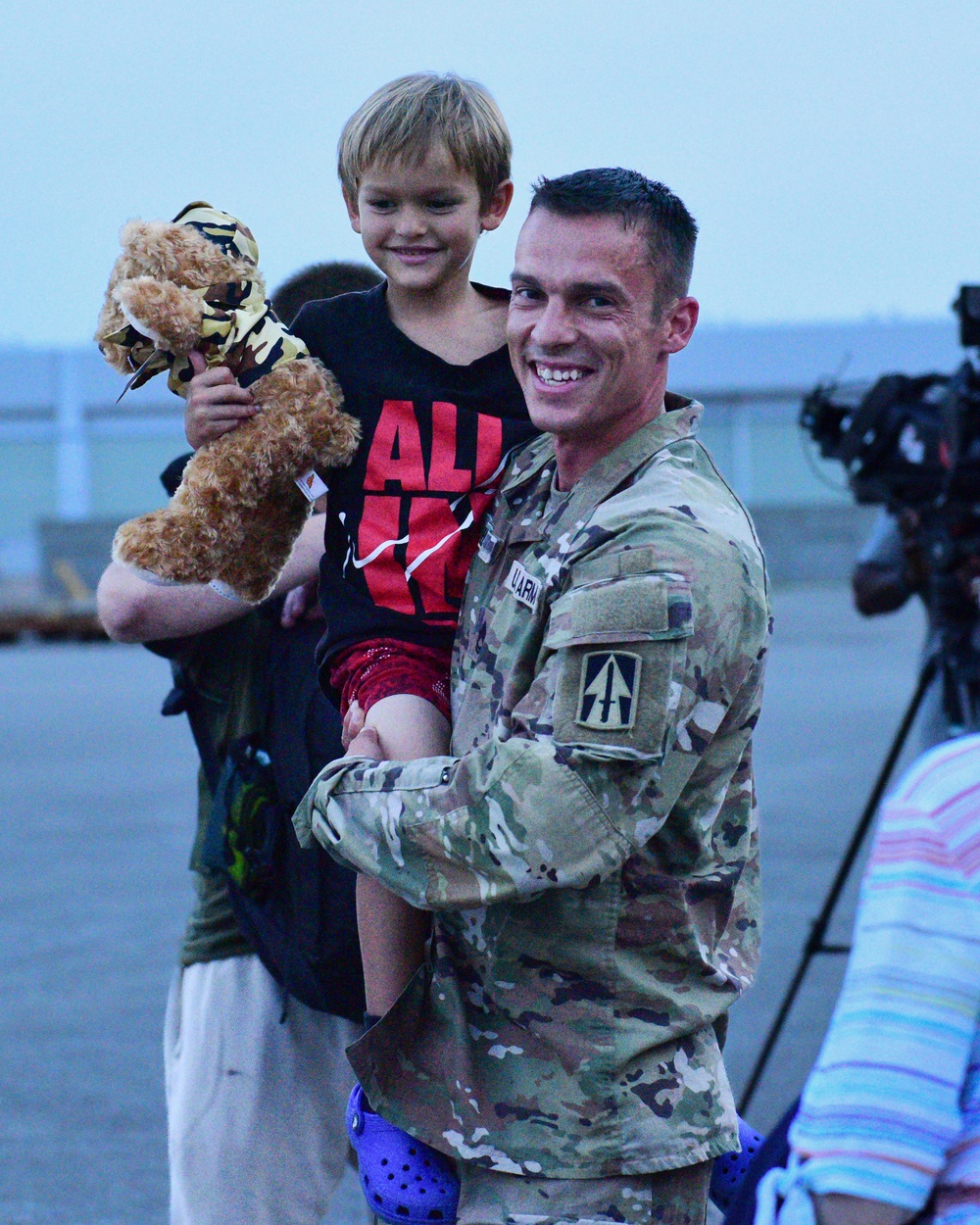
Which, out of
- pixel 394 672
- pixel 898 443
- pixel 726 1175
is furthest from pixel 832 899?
pixel 394 672

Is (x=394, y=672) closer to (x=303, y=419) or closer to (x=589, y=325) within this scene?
(x=303, y=419)

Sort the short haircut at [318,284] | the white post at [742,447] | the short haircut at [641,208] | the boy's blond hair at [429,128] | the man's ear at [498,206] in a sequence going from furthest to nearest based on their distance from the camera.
Answer: the white post at [742,447] → the short haircut at [318,284] → the man's ear at [498,206] → the boy's blond hair at [429,128] → the short haircut at [641,208]

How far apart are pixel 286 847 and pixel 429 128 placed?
1.18m

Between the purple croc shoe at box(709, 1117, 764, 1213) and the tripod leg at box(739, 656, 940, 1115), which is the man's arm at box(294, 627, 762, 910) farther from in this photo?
the tripod leg at box(739, 656, 940, 1115)

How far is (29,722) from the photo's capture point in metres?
12.6

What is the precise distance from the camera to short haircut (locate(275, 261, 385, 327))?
2.82 m

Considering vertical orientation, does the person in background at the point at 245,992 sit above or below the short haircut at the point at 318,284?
below

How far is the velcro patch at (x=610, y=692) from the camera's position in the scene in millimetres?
1635

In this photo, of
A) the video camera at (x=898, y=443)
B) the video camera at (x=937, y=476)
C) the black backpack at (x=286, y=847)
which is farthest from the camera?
the video camera at (x=898, y=443)

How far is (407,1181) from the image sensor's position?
1.85 meters

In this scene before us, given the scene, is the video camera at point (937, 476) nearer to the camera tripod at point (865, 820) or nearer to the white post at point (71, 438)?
the camera tripod at point (865, 820)

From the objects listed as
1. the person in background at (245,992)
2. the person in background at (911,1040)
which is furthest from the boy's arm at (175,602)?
the person in background at (911,1040)

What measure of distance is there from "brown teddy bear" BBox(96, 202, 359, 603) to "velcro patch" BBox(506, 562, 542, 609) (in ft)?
1.26

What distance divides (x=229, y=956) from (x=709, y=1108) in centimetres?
114
